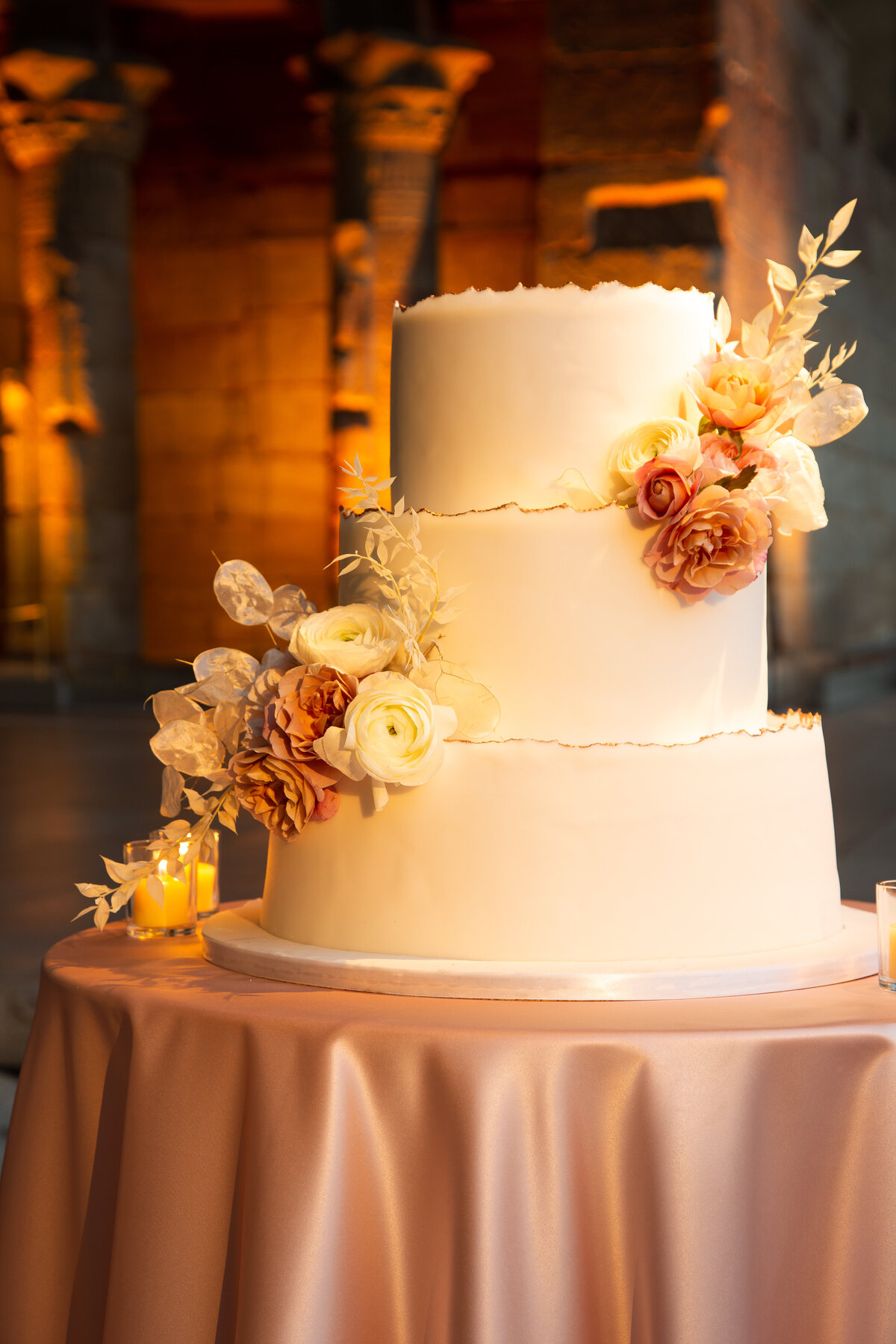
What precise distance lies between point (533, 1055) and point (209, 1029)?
41 centimetres

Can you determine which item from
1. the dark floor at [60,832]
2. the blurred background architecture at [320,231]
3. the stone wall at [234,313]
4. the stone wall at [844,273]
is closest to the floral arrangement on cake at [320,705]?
the dark floor at [60,832]

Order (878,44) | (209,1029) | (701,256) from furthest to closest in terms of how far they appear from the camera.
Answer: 1. (878,44)
2. (701,256)
3. (209,1029)

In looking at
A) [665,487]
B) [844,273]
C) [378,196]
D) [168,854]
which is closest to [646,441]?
[665,487]

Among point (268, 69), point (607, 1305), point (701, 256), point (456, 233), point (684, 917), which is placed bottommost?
point (607, 1305)

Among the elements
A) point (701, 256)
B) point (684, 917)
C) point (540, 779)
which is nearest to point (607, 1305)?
point (684, 917)

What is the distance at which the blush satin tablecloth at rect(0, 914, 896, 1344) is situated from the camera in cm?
178

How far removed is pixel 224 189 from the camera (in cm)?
1534

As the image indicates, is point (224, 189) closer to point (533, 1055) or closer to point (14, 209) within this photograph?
point (14, 209)

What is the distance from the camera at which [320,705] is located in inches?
79.7

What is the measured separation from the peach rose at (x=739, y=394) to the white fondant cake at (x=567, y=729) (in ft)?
0.35

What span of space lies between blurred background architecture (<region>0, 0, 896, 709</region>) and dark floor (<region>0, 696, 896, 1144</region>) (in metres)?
2.30

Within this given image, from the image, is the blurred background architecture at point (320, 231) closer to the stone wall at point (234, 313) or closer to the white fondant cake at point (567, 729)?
the stone wall at point (234, 313)

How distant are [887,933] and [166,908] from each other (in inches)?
43.6

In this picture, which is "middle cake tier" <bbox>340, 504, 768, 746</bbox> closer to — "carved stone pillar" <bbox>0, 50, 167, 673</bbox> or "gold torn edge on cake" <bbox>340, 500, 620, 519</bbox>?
"gold torn edge on cake" <bbox>340, 500, 620, 519</bbox>
